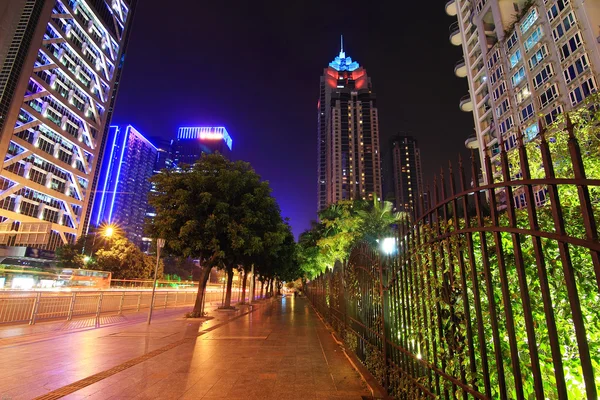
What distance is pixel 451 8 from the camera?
5197 centimetres

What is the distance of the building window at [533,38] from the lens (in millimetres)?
33775

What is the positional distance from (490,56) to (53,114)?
7630 cm

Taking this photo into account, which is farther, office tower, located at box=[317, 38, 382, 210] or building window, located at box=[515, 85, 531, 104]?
office tower, located at box=[317, 38, 382, 210]

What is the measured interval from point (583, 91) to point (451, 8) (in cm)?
3140

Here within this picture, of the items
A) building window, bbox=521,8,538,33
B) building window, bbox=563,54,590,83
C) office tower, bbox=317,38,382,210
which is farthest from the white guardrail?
office tower, bbox=317,38,382,210

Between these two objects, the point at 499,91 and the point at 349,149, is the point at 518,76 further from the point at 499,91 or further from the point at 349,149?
the point at 349,149

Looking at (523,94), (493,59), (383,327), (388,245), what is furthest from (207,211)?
(493,59)

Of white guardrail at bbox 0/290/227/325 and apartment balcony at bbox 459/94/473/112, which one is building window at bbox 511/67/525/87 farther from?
white guardrail at bbox 0/290/227/325

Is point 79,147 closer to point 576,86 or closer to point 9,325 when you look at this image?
point 9,325

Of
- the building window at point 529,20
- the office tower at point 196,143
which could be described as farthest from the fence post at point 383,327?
the office tower at point 196,143

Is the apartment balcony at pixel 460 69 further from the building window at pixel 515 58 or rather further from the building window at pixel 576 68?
the building window at pixel 576 68

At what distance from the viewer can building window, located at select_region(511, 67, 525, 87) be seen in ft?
120

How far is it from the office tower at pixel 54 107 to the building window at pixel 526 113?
211 feet

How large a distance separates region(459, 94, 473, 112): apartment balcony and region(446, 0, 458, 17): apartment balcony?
14.6 m
